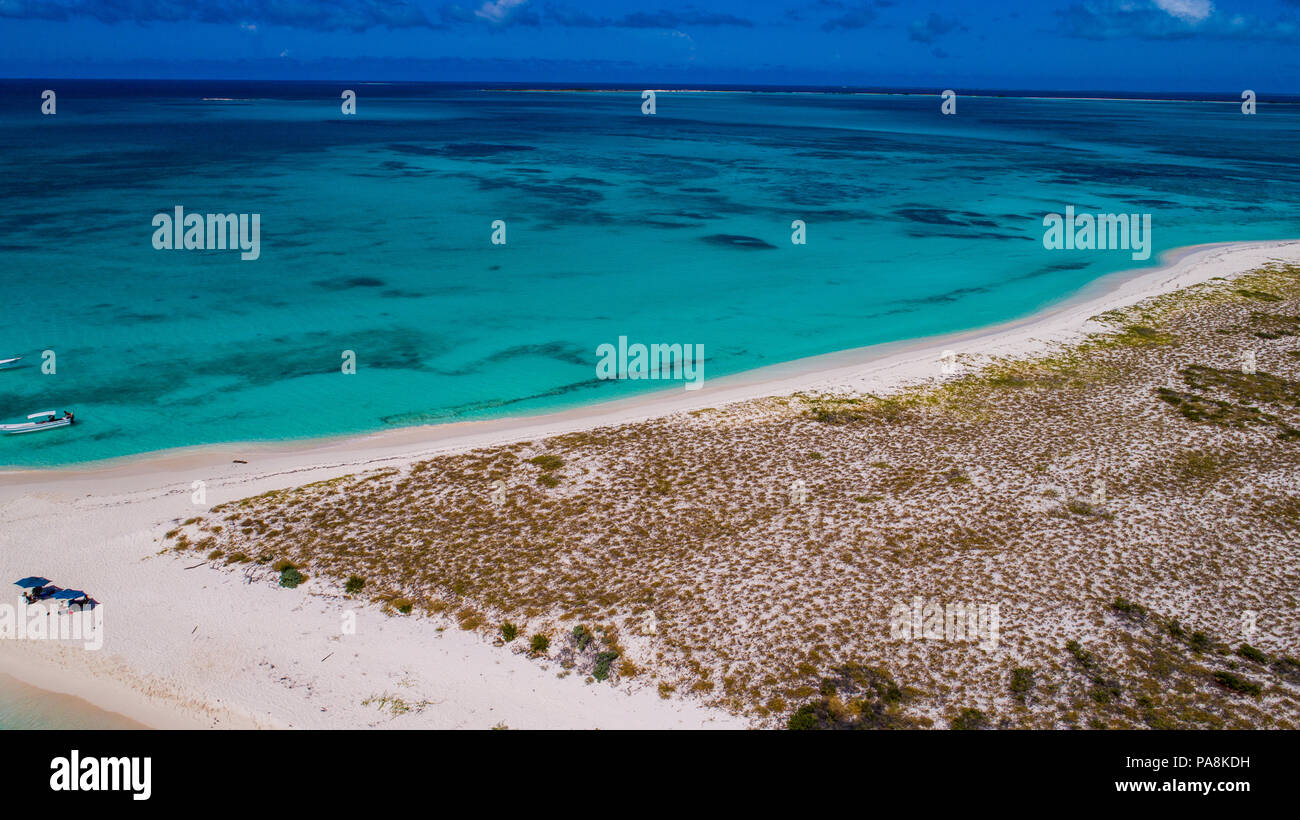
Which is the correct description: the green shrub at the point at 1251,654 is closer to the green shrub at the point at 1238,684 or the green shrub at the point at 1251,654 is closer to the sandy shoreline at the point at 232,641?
the green shrub at the point at 1238,684

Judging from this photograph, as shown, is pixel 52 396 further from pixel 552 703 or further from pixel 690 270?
pixel 690 270

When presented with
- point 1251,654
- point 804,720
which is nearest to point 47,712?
point 804,720

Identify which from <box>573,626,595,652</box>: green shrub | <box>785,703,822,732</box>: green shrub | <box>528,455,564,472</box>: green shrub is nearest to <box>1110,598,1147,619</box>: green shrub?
<box>785,703,822,732</box>: green shrub

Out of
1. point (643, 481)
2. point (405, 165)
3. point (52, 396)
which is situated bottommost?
point (643, 481)

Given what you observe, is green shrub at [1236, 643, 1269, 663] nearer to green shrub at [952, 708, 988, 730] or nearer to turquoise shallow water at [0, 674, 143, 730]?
green shrub at [952, 708, 988, 730]

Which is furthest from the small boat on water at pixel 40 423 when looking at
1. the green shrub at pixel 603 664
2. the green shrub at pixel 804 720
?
the green shrub at pixel 804 720
